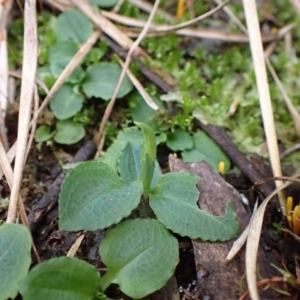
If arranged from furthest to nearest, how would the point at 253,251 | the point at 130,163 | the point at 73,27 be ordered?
the point at 73,27 → the point at 130,163 → the point at 253,251

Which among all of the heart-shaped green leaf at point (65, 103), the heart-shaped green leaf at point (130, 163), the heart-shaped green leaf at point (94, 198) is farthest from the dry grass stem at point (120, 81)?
the heart-shaped green leaf at point (94, 198)

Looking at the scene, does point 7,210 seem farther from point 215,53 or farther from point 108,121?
point 215,53

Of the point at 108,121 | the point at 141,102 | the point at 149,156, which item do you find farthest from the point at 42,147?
the point at 149,156

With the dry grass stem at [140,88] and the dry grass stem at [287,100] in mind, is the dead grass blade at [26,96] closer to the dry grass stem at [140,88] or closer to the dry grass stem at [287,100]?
the dry grass stem at [140,88]

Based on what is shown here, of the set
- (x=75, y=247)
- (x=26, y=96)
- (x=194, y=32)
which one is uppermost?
(x=194, y=32)

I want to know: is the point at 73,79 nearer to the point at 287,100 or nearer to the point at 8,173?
the point at 8,173

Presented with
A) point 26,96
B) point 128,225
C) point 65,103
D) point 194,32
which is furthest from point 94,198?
point 194,32
